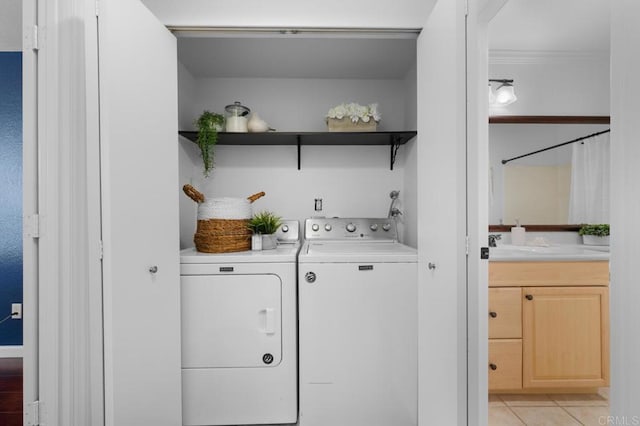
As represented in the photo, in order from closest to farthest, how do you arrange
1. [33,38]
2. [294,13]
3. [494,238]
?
[33,38] < [494,238] < [294,13]

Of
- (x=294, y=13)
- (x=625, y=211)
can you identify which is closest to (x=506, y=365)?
(x=625, y=211)

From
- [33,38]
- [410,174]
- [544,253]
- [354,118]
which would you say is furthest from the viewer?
[410,174]

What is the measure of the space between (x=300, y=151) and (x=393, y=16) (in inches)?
45.6

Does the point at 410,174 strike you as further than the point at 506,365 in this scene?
Yes

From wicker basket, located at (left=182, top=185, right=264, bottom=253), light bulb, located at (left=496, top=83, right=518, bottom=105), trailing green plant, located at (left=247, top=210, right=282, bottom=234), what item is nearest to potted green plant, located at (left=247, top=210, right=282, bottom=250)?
trailing green plant, located at (left=247, top=210, right=282, bottom=234)

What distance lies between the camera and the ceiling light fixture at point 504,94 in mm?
1336

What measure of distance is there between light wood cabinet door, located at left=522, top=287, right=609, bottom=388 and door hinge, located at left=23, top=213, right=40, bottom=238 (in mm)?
1867

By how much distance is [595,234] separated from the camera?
946mm

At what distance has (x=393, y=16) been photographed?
6.01 ft

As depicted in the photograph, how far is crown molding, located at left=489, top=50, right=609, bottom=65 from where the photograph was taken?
3.49 feet

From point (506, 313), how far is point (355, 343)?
32.2 inches

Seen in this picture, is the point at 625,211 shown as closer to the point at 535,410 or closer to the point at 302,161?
the point at 535,410

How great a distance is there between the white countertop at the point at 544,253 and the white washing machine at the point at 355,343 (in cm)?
60

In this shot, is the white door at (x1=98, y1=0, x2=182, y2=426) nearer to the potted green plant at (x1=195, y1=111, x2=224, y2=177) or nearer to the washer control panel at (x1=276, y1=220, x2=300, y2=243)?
the potted green plant at (x1=195, y1=111, x2=224, y2=177)
